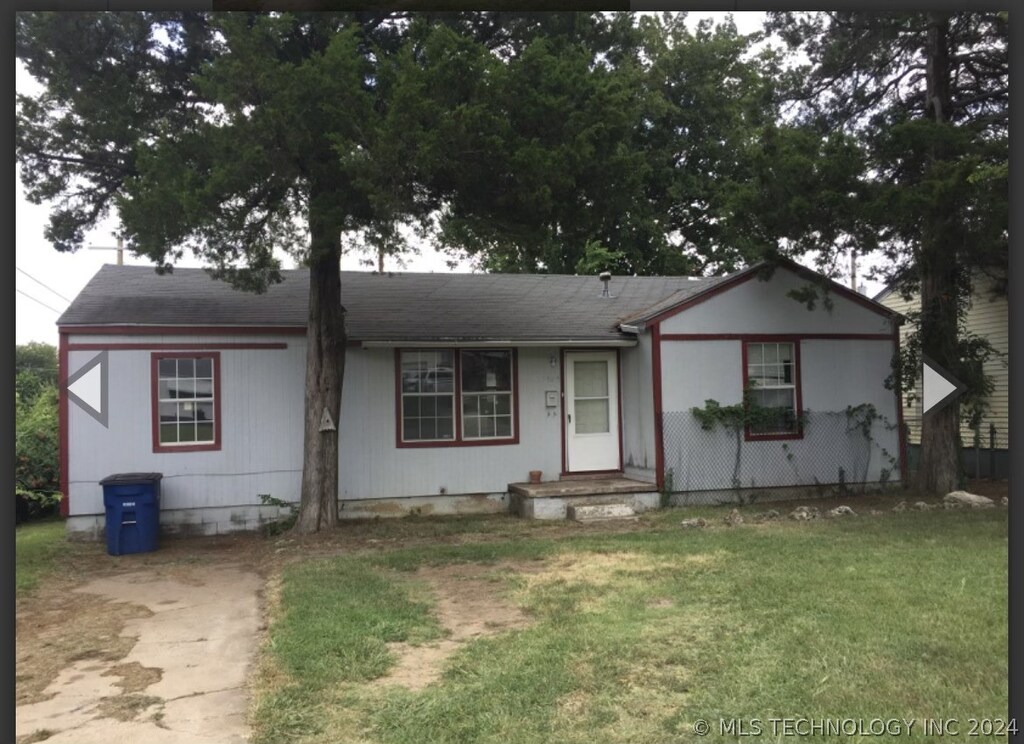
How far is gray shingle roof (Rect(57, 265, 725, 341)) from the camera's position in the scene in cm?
918

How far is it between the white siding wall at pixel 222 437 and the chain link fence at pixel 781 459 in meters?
4.87

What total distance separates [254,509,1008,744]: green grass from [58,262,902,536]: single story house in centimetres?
371

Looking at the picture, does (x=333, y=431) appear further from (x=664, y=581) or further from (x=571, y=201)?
(x=664, y=581)

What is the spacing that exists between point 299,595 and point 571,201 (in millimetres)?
4269

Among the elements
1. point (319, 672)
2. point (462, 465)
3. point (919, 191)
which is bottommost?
point (319, 672)

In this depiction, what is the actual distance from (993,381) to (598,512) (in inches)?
223

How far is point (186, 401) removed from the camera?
354 inches

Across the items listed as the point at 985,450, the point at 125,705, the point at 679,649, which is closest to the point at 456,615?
the point at 679,649

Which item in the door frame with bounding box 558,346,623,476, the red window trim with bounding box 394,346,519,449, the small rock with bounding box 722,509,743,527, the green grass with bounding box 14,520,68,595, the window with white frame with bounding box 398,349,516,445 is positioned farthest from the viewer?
the door frame with bounding box 558,346,623,476

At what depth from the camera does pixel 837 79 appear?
19.3 feet

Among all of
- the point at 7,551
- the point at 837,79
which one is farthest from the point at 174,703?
the point at 837,79

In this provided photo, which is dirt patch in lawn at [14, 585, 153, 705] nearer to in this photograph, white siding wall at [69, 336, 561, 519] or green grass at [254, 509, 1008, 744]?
green grass at [254, 509, 1008, 744]

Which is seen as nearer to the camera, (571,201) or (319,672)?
(319,672)

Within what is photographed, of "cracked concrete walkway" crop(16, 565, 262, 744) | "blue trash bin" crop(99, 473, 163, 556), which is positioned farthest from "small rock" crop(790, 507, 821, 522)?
"blue trash bin" crop(99, 473, 163, 556)
